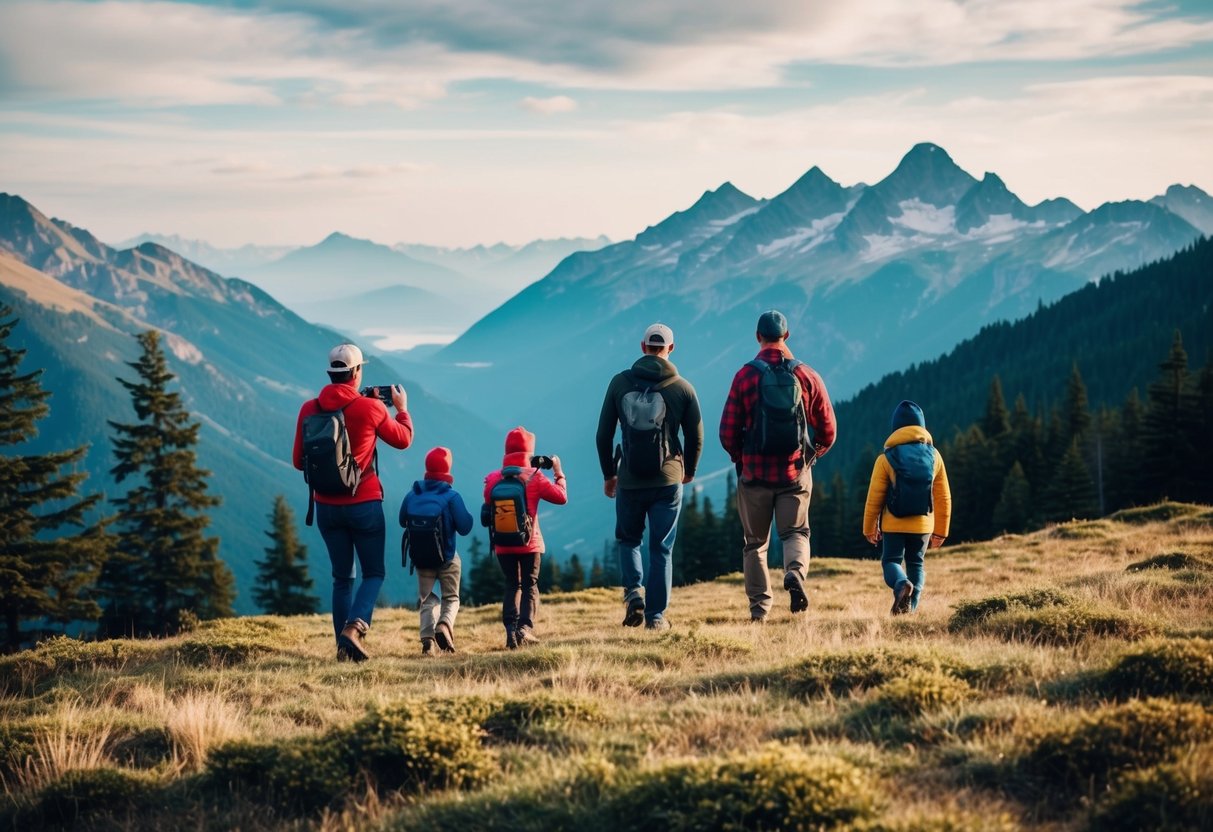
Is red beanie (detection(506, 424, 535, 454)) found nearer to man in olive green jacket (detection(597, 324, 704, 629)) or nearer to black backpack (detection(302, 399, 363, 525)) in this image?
man in olive green jacket (detection(597, 324, 704, 629))

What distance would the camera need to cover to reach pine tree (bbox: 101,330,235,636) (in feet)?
144

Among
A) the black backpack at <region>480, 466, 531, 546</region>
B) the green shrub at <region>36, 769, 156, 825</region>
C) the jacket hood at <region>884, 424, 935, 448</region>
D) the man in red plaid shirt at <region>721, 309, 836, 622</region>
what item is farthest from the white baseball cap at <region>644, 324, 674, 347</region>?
the green shrub at <region>36, 769, 156, 825</region>

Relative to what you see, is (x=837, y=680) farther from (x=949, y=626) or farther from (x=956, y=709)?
(x=949, y=626)

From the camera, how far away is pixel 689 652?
1005 cm

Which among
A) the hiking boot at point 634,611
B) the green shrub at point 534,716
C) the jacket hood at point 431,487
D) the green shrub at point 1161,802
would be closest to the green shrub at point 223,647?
the jacket hood at point 431,487

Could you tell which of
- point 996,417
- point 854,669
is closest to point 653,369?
point 854,669

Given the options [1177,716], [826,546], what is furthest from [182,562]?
[826,546]

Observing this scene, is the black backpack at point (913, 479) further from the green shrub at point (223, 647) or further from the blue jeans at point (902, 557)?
the green shrub at point (223, 647)

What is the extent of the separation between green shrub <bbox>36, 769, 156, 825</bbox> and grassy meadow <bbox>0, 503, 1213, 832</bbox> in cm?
2

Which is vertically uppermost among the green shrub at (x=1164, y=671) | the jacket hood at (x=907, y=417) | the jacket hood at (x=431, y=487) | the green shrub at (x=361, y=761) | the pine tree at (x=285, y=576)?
the jacket hood at (x=907, y=417)

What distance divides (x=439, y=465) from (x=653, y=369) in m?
3.23

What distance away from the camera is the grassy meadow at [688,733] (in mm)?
5453

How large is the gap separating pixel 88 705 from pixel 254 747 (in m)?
3.75

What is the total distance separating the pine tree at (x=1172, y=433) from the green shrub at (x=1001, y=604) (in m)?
57.4
